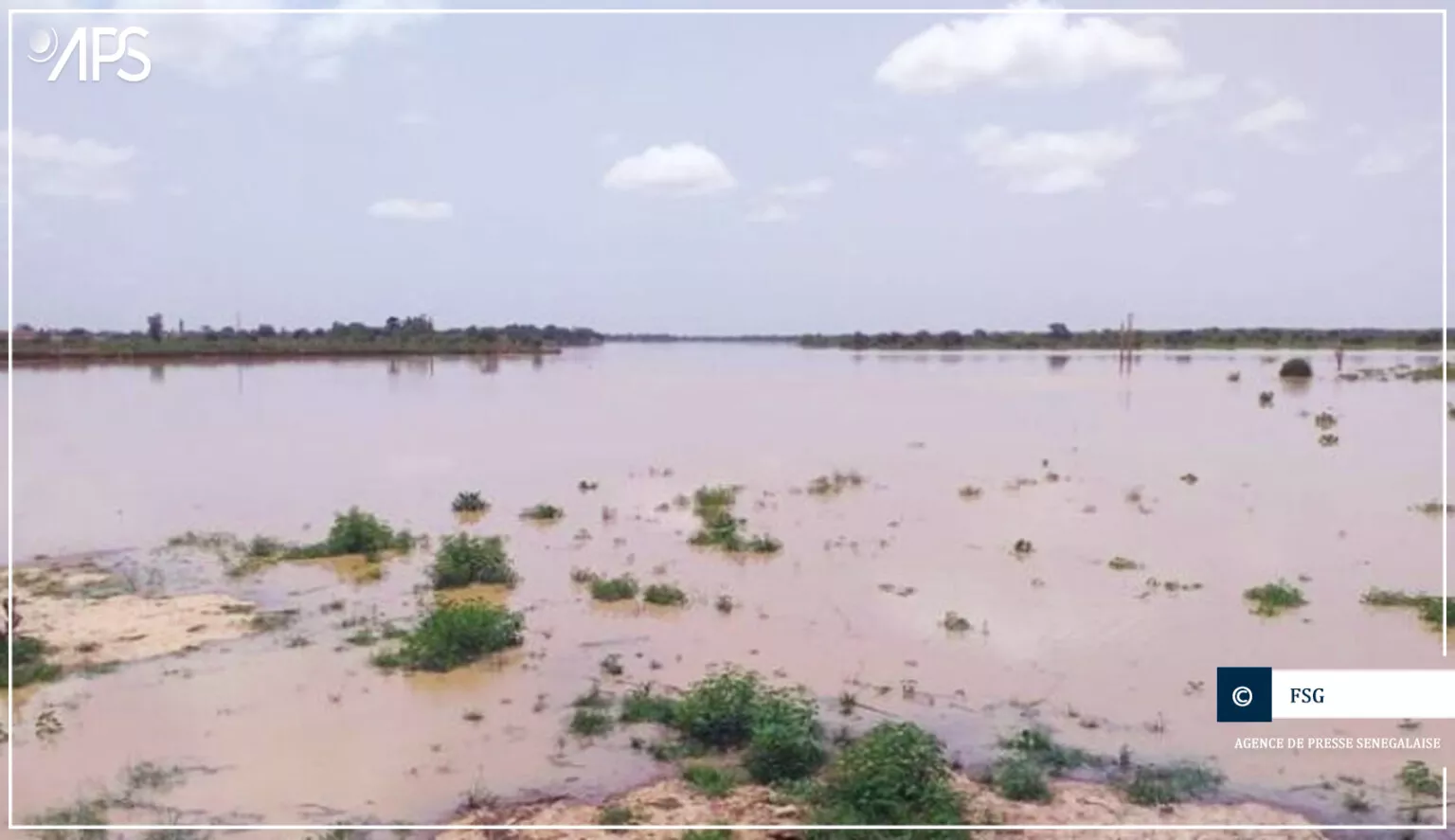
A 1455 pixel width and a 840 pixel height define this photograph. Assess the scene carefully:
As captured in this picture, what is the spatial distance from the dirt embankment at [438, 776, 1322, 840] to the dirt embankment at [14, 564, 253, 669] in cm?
412

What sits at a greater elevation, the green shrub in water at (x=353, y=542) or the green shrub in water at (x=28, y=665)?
the green shrub in water at (x=353, y=542)

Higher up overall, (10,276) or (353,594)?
(10,276)

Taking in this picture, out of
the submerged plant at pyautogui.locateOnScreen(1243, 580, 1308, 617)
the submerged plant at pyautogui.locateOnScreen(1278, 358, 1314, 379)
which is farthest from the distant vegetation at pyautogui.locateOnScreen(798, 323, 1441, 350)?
the submerged plant at pyautogui.locateOnScreen(1243, 580, 1308, 617)

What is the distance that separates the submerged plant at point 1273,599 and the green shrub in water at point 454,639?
243 inches

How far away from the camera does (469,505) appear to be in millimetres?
13977

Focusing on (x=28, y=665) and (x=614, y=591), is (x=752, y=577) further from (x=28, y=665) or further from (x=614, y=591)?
(x=28, y=665)

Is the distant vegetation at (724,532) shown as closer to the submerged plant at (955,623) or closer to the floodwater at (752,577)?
the floodwater at (752,577)

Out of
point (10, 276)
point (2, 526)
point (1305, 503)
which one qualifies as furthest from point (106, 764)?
point (1305, 503)

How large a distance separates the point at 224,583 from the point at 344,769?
195 inches

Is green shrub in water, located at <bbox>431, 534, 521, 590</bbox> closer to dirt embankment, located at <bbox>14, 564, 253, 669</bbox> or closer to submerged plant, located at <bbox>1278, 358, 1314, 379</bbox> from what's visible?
dirt embankment, located at <bbox>14, 564, 253, 669</bbox>

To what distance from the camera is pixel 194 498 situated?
49.4 ft

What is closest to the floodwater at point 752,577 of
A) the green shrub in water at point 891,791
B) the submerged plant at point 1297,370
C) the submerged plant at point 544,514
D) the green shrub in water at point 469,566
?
the submerged plant at point 544,514

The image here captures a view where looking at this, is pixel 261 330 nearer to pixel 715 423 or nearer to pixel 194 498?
pixel 715 423

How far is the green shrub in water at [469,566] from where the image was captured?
1012 cm
